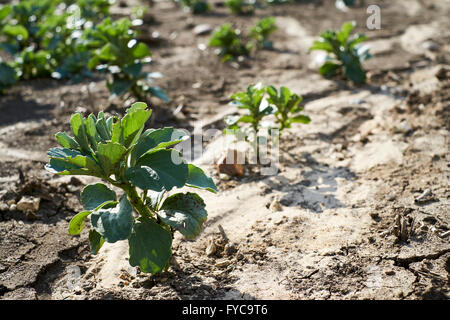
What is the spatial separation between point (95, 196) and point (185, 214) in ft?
1.56

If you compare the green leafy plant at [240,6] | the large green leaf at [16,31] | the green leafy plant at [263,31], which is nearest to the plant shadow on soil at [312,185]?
the green leafy plant at [263,31]

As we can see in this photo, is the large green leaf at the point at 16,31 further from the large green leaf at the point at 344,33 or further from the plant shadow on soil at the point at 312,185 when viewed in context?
the plant shadow on soil at the point at 312,185

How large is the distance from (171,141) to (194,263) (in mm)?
811

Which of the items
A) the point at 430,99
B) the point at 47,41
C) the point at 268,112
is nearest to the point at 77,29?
the point at 47,41

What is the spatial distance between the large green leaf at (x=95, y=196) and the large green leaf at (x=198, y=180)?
413 millimetres

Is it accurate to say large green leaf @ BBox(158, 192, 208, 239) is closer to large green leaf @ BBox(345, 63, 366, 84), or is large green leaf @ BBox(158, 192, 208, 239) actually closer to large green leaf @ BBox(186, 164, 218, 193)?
large green leaf @ BBox(186, 164, 218, 193)

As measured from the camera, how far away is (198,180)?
252cm

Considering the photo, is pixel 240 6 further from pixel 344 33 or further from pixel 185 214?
pixel 185 214

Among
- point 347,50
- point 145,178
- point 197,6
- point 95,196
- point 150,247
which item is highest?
point 145,178

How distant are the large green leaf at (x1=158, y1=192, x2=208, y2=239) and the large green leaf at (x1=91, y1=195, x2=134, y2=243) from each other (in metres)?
0.25

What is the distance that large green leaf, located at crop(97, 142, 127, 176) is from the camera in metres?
2.28

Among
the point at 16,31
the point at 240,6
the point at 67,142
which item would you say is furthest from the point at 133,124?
the point at 240,6

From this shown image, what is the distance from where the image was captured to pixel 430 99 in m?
4.62

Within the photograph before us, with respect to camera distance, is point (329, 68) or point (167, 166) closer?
point (167, 166)
